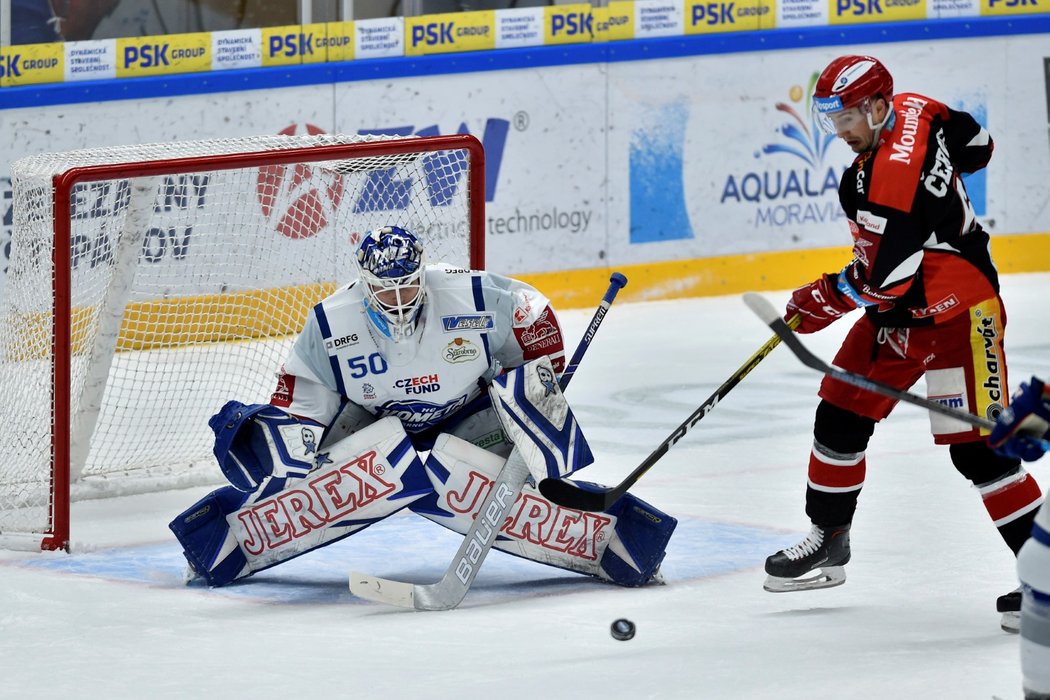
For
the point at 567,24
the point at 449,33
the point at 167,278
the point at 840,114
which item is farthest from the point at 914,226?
the point at 567,24

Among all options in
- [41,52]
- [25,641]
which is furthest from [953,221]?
[41,52]

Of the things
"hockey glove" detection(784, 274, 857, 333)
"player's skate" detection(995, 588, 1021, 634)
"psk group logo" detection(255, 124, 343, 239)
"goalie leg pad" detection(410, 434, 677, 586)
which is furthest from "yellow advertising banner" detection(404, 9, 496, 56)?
"player's skate" detection(995, 588, 1021, 634)

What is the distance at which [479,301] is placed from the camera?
420 centimetres

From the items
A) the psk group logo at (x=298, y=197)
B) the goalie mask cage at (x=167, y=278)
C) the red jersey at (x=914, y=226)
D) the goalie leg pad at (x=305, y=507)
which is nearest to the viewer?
the red jersey at (x=914, y=226)

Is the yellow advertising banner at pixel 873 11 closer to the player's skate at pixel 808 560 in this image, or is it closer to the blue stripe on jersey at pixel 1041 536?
the player's skate at pixel 808 560

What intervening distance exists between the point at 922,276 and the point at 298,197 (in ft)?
8.63

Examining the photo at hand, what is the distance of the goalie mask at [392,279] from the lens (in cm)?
401

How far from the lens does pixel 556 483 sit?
394 centimetres

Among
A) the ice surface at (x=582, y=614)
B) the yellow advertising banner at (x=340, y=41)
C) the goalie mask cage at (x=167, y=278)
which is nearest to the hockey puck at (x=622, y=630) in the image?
the ice surface at (x=582, y=614)

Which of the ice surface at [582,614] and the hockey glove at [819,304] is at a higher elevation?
the hockey glove at [819,304]

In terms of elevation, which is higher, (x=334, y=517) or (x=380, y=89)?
(x=380, y=89)

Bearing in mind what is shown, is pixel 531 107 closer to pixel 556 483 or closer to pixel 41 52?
pixel 41 52

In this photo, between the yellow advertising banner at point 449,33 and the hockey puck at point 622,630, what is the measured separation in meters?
4.48

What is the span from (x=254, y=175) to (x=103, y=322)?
931mm
